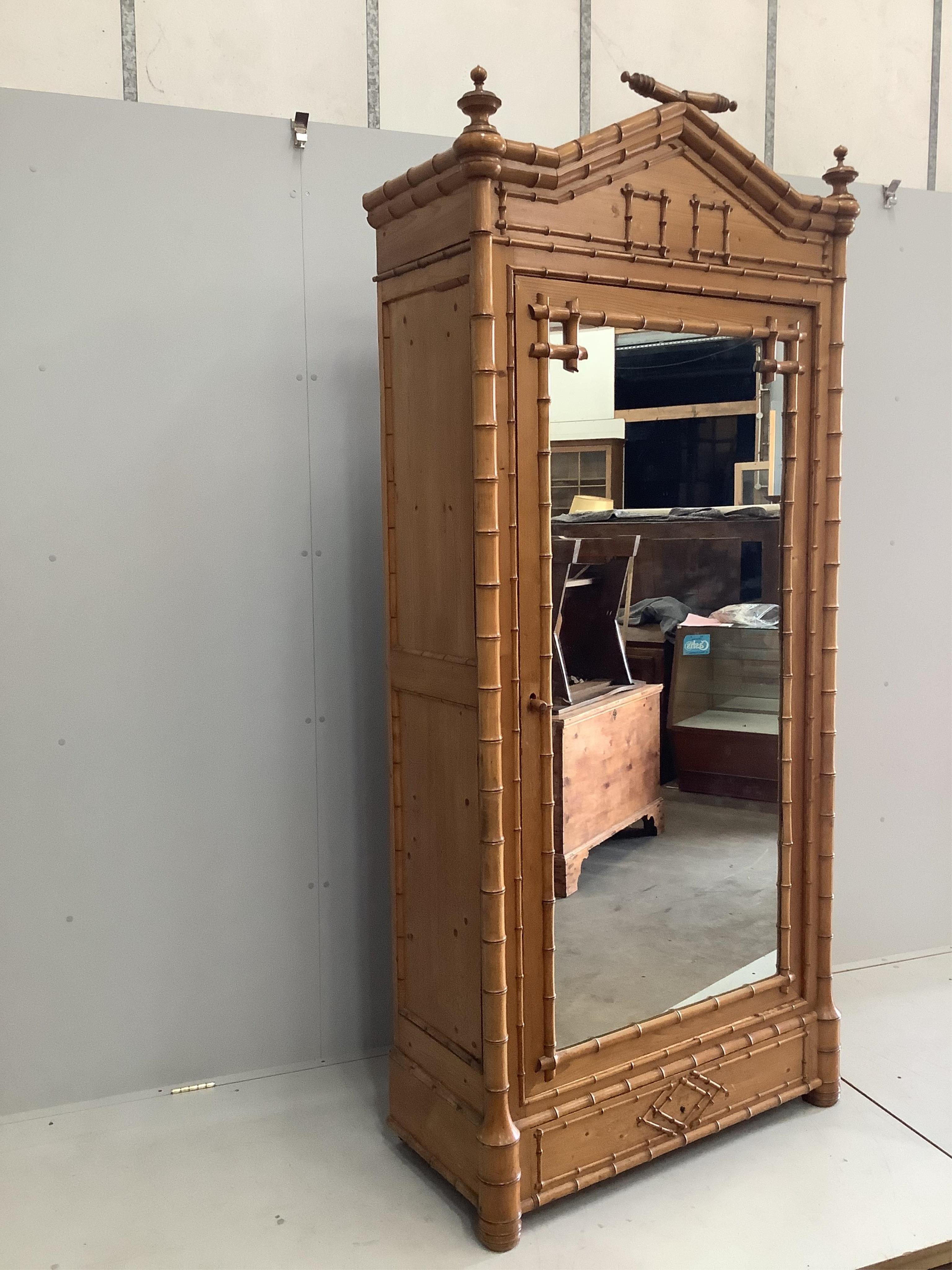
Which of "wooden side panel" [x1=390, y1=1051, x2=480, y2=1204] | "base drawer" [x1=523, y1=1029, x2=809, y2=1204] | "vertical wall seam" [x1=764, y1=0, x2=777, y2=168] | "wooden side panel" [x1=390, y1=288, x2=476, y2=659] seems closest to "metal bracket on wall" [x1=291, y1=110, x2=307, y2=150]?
"wooden side panel" [x1=390, y1=288, x2=476, y2=659]

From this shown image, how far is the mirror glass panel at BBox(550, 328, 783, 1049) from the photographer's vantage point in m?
2.16

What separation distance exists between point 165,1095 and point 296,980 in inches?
16.6

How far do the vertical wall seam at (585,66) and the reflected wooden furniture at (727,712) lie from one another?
1459 mm

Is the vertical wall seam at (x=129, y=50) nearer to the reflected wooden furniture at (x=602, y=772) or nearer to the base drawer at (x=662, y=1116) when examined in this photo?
the reflected wooden furniture at (x=602, y=772)

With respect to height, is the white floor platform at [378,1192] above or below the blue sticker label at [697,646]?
below

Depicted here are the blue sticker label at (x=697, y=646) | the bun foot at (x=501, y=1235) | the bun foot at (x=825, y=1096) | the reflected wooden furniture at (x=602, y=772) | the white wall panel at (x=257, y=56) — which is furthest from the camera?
the bun foot at (x=825, y=1096)

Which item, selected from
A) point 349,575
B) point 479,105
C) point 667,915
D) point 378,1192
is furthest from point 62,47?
point 378,1192

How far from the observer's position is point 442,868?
2256 millimetres

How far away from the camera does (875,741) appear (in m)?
3.27

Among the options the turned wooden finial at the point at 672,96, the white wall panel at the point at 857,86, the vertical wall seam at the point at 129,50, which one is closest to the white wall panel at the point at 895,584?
the white wall panel at the point at 857,86

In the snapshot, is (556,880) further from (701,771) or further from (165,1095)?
(165,1095)

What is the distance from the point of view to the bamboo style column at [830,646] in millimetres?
2402

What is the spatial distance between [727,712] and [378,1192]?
1333 mm

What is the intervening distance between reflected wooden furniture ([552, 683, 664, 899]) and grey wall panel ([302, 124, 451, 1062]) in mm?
709
